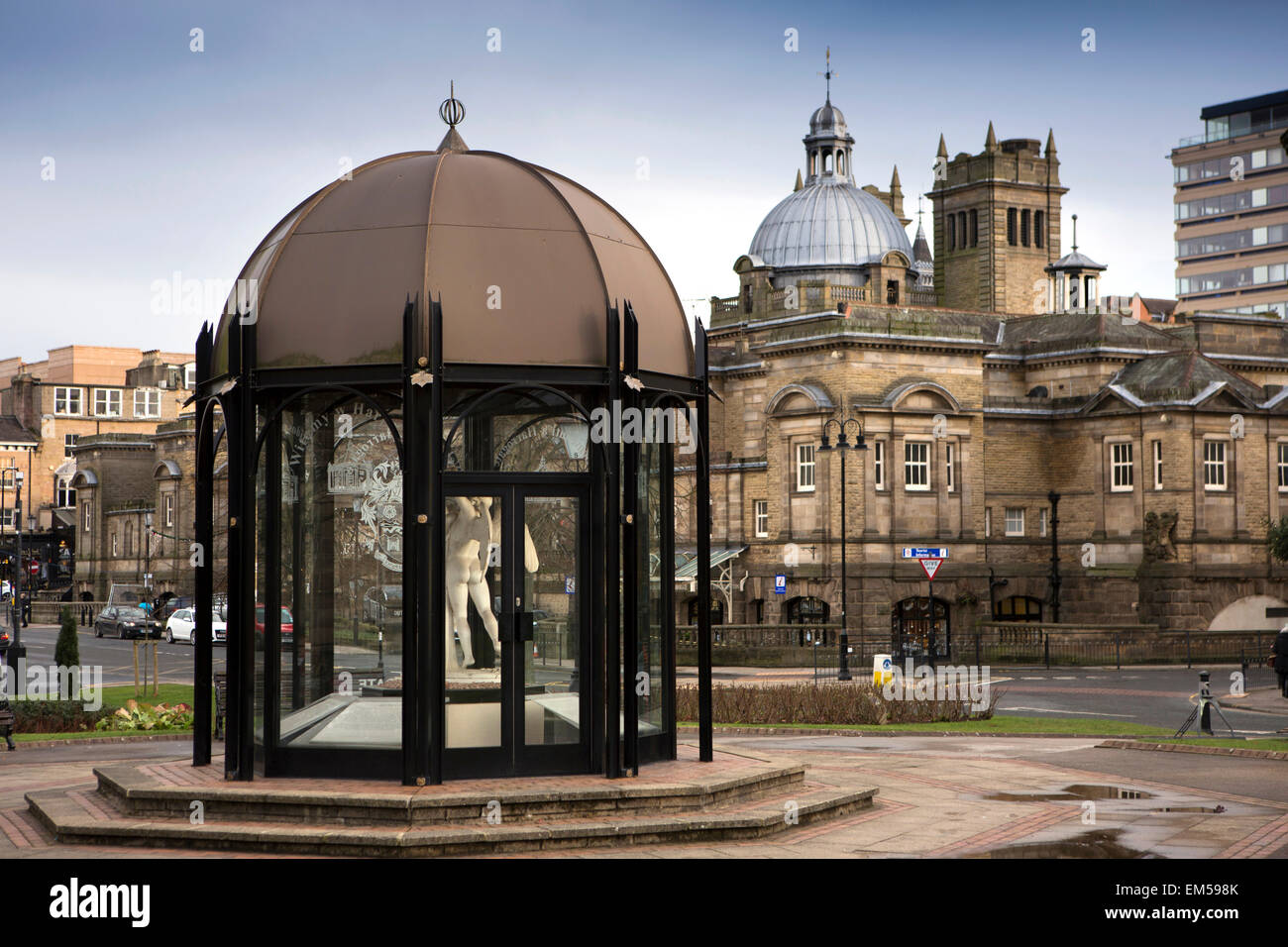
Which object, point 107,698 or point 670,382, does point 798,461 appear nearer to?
point 107,698

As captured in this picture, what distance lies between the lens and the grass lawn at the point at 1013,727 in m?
25.4

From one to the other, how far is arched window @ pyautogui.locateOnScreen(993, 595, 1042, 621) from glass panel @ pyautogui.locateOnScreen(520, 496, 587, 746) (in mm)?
51417

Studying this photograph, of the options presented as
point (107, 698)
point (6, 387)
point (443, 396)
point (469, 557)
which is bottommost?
point (107, 698)

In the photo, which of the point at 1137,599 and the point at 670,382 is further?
the point at 1137,599

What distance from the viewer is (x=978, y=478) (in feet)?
207

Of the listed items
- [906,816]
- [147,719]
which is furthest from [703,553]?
[147,719]

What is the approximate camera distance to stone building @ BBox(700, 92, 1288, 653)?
61000mm

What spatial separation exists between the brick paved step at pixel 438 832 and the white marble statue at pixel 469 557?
82.9 inches

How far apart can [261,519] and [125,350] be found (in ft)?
389

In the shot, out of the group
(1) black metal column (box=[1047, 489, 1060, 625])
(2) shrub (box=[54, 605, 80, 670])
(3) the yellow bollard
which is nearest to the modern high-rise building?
(1) black metal column (box=[1047, 489, 1060, 625])

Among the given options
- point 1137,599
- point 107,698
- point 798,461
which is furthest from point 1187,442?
point 107,698

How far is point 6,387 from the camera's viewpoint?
135625 millimetres

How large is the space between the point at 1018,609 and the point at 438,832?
54754 mm

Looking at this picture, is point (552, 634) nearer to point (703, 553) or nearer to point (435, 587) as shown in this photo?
point (435, 587)
